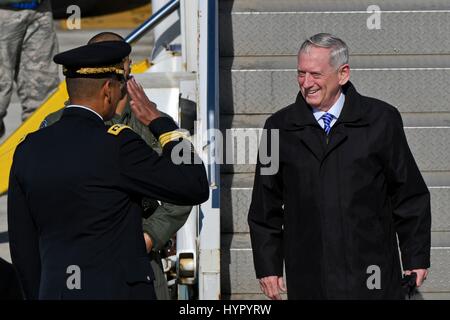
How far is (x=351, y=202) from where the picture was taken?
16.4 feet

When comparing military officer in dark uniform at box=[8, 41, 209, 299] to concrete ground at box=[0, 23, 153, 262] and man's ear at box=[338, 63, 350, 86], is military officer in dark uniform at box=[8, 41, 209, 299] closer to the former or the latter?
man's ear at box=[338, 63, 350, 86]

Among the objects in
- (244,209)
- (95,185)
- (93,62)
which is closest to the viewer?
(95,185)

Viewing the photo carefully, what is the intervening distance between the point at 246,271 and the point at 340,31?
1.90 metres

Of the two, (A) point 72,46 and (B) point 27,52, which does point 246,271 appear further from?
(A) point 72,46

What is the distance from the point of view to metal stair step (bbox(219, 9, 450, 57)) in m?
7.55

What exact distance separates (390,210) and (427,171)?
202 cm

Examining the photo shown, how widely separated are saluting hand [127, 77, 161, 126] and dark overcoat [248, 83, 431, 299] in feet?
2.60

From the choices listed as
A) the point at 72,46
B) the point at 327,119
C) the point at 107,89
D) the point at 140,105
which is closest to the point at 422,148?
the point at 327,119

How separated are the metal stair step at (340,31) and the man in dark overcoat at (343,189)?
2.41 meters

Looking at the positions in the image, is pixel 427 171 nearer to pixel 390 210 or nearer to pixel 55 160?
pixel 390 210

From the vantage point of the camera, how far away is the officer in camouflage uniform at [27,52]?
9.52m

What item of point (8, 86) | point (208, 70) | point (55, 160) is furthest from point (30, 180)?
point (8, 86)
